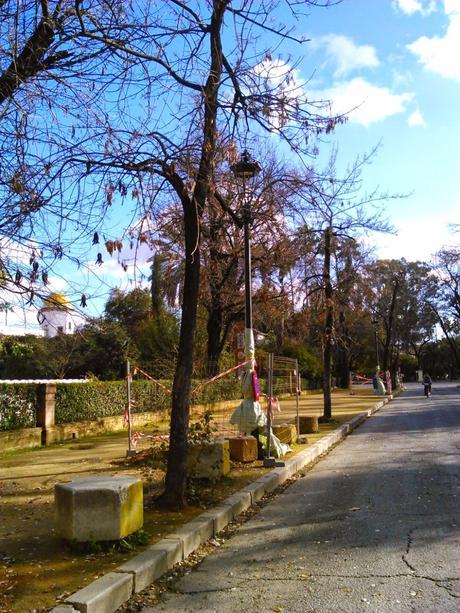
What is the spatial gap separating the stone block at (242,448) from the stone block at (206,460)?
1806 millimetres

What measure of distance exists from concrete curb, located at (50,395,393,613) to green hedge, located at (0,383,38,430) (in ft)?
23.3

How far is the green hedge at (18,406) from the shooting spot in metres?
14.2

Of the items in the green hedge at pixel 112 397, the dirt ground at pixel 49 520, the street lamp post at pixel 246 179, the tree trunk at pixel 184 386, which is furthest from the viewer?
the green hedge at pixel 112 397

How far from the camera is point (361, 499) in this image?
8594 millimetres

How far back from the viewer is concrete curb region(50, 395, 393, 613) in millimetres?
4508

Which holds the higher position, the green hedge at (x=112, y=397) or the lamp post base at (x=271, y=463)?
the green hedge at (x=112, y=397)

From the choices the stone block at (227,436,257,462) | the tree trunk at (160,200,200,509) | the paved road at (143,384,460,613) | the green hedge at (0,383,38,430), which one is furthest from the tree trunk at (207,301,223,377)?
the tree trunk at (160,200,200,509)

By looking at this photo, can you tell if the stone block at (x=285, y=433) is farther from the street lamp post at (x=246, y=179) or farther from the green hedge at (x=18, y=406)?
the green hedge at (x=18, y=406)

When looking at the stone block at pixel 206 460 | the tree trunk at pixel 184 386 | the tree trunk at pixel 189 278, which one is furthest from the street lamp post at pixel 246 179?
the stone block at pixel 206 460

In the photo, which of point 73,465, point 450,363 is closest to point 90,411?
point 73,465

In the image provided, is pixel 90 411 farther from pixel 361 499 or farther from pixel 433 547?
pixel 433 547

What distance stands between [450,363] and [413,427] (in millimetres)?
98655

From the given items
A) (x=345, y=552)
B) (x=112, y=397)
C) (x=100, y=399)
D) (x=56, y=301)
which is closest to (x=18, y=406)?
(x=100, y=399)

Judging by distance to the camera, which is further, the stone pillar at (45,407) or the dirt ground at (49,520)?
the stone pillar at (45,407)
